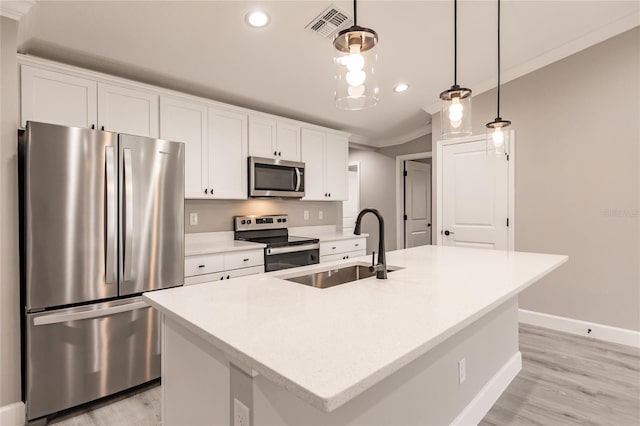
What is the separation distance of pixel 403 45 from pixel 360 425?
2972 mm

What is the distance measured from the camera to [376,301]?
4.28ft

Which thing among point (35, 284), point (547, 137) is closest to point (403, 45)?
point (547, 137)

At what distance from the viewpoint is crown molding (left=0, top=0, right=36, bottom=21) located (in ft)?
6.17

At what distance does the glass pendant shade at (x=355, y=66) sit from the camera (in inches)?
50.4

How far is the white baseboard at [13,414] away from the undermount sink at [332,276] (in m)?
1.74

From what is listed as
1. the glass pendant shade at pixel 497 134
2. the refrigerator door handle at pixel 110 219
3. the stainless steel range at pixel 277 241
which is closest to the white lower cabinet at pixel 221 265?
the stainless steel range at pixel 277 241

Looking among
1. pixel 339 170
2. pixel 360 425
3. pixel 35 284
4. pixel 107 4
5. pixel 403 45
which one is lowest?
pixel 360 425

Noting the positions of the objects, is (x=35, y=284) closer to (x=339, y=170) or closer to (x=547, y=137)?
(x=339, y=170)

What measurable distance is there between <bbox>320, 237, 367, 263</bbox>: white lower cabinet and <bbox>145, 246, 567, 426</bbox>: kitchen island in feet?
6.27

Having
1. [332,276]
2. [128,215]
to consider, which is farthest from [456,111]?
[128,215]

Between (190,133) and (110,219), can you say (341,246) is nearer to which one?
(190,133)

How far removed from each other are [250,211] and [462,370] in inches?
110

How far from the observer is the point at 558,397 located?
2.26 metres

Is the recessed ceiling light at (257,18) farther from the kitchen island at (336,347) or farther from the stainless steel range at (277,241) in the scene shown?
the stainless steel range at (277,241)
